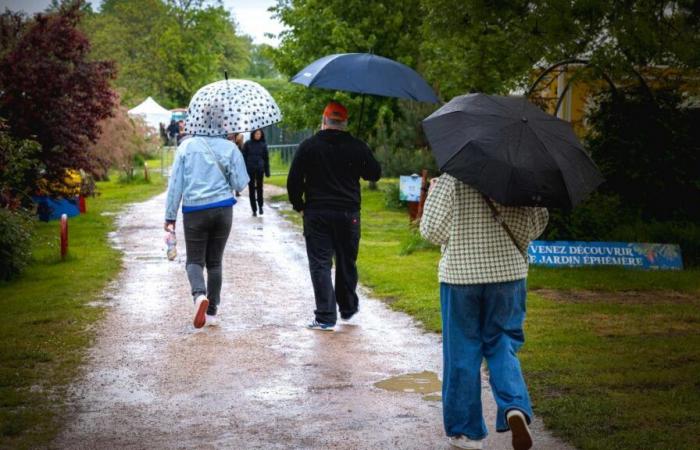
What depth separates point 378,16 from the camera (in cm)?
2619

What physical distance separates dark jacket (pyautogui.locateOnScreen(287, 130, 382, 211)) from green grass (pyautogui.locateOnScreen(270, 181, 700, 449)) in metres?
1.49

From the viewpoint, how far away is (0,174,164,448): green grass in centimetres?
643

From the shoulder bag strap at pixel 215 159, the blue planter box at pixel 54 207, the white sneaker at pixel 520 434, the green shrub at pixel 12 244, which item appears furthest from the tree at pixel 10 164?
the white sneaker at pixel 520 434

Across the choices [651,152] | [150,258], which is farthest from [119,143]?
[651,152]

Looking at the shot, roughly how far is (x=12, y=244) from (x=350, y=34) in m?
14.8

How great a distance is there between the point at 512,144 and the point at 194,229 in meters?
4.21

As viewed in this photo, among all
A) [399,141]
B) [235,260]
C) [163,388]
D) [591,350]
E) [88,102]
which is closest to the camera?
[163,388]

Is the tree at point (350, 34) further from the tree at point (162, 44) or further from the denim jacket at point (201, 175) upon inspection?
the tree at point (162, 44)

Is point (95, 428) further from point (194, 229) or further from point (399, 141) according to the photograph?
point (399, 141)

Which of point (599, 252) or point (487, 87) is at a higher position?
point (487, 87)

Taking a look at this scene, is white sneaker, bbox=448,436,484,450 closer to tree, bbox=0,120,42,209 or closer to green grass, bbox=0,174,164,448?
green grass, bbox=0,174,164,448

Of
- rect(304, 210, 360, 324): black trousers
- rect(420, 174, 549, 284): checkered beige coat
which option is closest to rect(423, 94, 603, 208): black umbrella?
rect(420, 174, 549, 284): checkered beige coat

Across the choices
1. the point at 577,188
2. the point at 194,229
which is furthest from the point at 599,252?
the point at 577,188

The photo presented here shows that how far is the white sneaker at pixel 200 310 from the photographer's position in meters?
8.98
